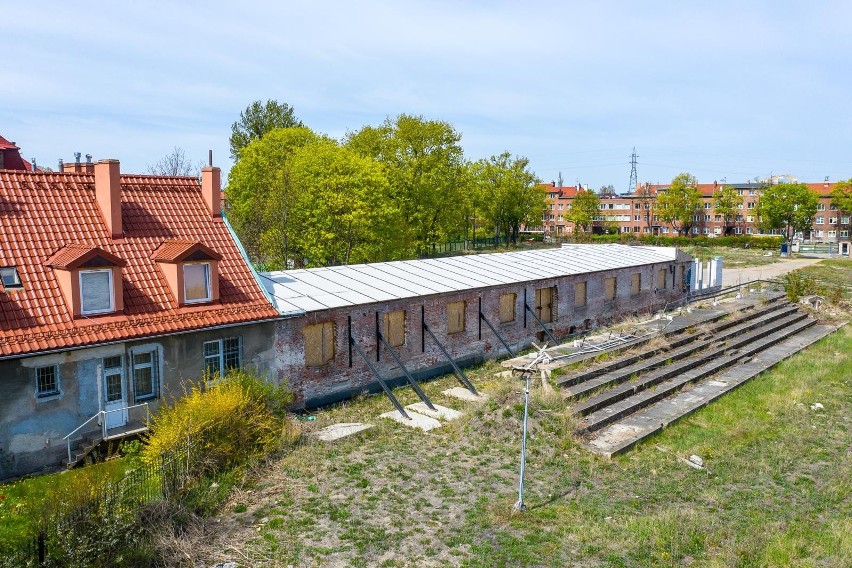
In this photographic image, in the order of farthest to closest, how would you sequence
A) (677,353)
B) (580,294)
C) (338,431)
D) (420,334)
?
(580,294), (677,353), (420,334), (338,431)

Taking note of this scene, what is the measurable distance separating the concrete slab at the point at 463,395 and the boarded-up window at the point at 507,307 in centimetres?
535

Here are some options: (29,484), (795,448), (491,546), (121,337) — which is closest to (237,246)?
(121,337)

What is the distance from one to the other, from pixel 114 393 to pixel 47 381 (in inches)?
56.5

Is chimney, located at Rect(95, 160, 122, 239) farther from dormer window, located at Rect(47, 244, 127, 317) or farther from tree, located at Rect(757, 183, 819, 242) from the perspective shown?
tree, located at Rect(757, 183, 819, 242)

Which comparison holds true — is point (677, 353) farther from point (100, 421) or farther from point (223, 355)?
point (100, 421)

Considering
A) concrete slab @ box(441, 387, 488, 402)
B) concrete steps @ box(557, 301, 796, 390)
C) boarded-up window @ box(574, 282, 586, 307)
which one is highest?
boarded-up window @ box(574, 282, 586, 307)

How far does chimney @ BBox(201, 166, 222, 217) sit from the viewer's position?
18500 millimetres

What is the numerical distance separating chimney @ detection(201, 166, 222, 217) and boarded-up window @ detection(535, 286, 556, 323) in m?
13.4

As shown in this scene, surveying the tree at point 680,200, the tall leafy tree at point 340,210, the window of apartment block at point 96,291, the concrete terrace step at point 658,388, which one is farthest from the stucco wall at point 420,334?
the tree at point 680,200

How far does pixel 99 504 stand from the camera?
31.2ft

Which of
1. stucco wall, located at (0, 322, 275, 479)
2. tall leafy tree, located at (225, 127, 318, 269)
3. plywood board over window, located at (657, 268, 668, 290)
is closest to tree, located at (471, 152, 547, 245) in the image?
tall leafy tree, located at (225, 127, 318, 269)

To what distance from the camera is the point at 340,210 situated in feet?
121

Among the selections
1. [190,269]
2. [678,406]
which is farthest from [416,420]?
[678,406]

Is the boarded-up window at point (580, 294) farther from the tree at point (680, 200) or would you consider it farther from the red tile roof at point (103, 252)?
the tree at point (680, 200)
